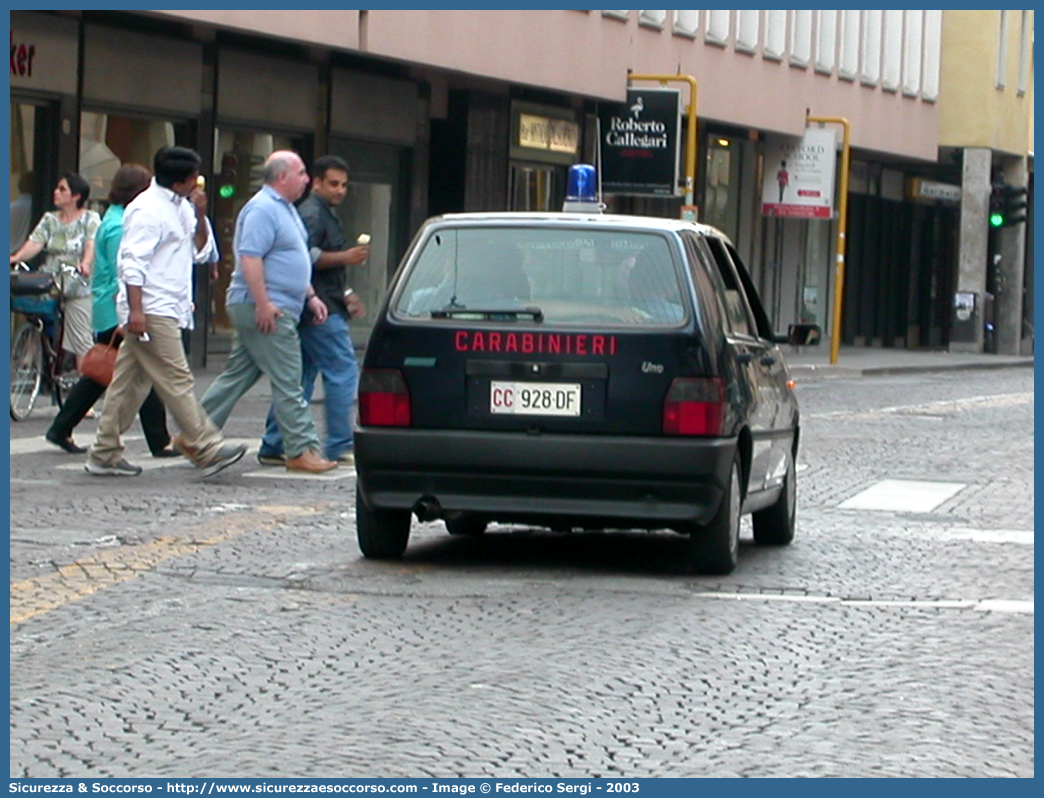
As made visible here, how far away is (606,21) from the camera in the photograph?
32.4 meters

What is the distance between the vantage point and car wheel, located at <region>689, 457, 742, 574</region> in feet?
30.5

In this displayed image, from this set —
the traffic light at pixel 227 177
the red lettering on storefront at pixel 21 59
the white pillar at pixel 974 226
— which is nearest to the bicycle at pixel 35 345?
the red lettering on storefront at pixel 21 59

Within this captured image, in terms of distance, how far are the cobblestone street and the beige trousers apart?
347mm

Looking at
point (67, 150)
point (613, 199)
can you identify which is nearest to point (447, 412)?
point (67, 150)

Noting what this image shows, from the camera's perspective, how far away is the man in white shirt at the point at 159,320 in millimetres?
12586

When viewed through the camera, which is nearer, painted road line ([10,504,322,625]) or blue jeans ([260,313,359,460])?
painted road line ([10,504,322,625])

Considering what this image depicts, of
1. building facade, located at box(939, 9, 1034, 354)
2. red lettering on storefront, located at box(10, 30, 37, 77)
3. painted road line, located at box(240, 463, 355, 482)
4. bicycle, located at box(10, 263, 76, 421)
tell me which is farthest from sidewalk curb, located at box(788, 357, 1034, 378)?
painted road line, located at box(240, 463, 355, 482)

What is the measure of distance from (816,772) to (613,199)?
30.6 metres

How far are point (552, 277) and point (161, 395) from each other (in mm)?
4036

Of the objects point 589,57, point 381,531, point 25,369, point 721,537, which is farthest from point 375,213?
point 721,537

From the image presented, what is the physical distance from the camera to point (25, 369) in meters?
16.7

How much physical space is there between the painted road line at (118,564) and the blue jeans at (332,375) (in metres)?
2.28

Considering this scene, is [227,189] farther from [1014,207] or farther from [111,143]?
[1014,207]

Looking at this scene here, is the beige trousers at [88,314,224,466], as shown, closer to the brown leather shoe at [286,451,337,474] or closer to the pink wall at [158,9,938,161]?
the brown leather shoe at [286,451,337,474]
